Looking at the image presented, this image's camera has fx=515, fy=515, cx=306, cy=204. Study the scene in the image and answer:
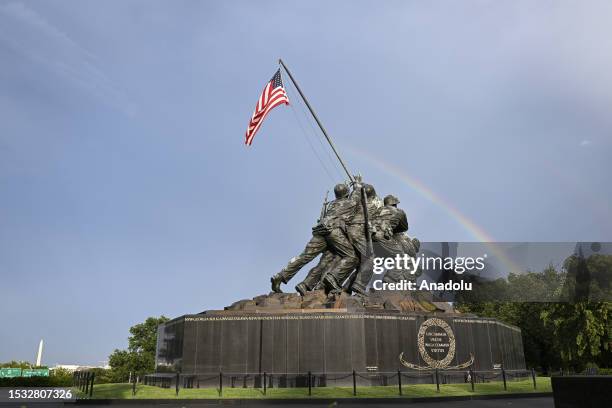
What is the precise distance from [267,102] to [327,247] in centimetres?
753

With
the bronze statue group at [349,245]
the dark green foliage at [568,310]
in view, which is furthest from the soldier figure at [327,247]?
the dark green foliage at [568,310]

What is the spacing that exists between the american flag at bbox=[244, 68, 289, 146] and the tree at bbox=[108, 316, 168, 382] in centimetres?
4687

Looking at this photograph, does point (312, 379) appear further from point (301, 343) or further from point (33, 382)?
point (33, 382)

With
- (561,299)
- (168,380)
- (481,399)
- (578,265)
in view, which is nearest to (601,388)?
(481,399)

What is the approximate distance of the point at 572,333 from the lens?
3853cm

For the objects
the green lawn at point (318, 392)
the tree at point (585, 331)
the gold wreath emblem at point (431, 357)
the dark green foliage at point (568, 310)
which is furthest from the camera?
the dark green foliage at point (568, 310)

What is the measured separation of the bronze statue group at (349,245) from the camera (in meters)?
23.3

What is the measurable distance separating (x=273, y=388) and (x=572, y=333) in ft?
97.8

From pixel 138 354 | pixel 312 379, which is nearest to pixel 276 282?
pixel 312 379

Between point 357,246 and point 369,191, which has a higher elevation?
point 369,191

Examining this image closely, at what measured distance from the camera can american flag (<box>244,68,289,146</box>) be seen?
80.8ft

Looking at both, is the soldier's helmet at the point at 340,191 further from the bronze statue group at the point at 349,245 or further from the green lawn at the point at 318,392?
the green lawn at the point at 318,392

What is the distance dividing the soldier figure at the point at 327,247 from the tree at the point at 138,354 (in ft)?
154

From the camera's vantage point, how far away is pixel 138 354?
6875cm
